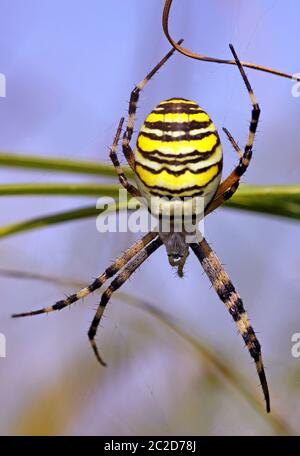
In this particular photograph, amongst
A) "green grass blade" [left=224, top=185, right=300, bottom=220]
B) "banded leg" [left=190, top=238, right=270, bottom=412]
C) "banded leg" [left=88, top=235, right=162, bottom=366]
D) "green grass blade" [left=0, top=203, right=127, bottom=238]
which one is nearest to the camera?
"green grass blade" [left=224, top=185, right=300, bottom=220]

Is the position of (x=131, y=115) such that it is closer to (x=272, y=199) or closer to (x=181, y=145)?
(x=181, y=145)

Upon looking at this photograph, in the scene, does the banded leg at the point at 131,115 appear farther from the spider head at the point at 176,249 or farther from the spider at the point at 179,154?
the spider head at the point at 176,249

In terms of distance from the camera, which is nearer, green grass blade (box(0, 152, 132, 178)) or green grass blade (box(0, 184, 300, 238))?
green grass blade (box(0, 184, 300, 238))

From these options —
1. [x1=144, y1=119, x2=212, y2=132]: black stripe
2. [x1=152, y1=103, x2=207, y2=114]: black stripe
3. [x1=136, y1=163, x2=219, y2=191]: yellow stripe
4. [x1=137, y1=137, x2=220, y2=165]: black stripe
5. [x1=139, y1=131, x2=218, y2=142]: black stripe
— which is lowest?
[x1=136, y1=163, x2=219, y2=191]: yellow stripe

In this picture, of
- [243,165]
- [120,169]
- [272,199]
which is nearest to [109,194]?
[120,169]

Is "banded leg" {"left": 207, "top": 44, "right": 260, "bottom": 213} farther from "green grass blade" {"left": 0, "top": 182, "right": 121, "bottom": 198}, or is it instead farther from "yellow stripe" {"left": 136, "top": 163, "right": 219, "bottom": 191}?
"green grass blade" {"left": 0, "top": 182, "right": 121, "bottom": 198}

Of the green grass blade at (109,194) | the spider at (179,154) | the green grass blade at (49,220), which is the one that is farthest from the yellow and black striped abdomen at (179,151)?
the green grass blade at (49,220)

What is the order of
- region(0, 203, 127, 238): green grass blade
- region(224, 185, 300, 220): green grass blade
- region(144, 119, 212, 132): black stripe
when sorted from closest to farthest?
region(224, 185, 300, 220): green grass blade
region(144, 119, 212, 132): black stripe
region(0, 203, 127, 238): green grass blade

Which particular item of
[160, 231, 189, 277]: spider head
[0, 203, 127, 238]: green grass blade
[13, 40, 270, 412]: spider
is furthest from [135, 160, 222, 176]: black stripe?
[160, 231, 189, 277]: spider head
